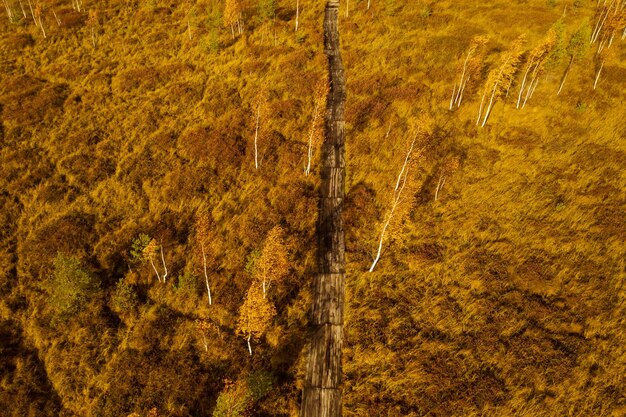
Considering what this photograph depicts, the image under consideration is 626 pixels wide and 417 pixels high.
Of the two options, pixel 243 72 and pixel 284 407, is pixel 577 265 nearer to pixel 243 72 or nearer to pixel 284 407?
pixel 284 407

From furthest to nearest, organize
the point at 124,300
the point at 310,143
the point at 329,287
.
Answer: the point at 310,143 → the point at 329,287 → the point at 124,300

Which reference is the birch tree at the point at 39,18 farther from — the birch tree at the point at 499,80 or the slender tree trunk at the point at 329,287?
the birch tree at the point at 499,80

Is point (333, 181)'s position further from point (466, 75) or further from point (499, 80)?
point (466, 75)

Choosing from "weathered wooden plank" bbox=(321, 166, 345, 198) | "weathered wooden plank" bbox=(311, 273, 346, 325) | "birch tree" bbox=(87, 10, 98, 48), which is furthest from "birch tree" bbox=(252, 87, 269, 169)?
"birch tree" bbox=(87, 10, 98, 48)

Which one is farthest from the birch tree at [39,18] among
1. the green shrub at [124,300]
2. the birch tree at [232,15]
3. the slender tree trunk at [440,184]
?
the slender tree trunk at [440,184]

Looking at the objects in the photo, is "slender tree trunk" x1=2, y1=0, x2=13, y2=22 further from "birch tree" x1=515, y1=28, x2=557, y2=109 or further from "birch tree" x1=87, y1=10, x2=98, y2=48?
→ "birch tree" x1=515, y1=28, x2=557, y2=109

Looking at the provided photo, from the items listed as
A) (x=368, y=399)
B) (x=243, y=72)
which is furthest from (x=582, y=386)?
(x=243, y=72)

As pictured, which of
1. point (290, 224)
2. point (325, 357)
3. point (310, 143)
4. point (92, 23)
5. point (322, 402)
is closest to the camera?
point (322, 402)

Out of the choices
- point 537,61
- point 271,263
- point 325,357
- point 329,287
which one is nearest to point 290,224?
point 329,287
